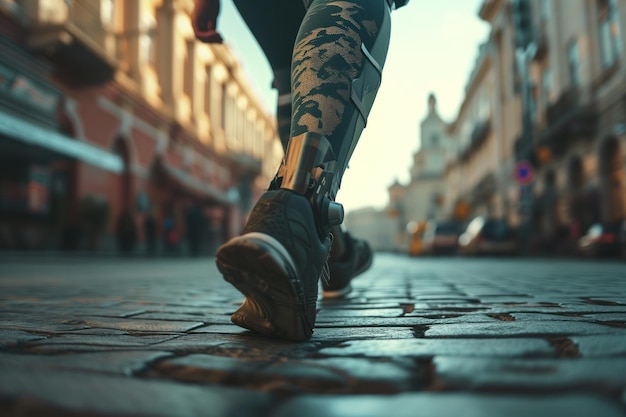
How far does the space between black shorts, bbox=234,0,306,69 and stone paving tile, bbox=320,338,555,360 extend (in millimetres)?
1261

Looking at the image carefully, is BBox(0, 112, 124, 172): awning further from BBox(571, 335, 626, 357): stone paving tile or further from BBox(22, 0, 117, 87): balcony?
BBox(571, 335, 626, 357): stone paving tile

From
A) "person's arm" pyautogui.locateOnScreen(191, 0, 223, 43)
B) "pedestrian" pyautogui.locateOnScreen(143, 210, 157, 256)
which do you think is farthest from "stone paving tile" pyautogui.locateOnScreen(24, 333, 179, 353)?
"pedestrian" pyautogui.locateOnScreen(143, 210, 157, 256)

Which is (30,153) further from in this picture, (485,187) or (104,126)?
(485,187)

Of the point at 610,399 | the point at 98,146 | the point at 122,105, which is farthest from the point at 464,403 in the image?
the point at 122,105

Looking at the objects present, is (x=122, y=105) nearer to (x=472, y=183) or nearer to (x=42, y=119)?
(x=42, y=119)

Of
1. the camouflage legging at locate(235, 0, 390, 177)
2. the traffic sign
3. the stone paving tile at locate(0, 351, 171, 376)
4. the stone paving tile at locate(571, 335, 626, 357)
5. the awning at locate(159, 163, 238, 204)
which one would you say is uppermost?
the awning at locate(159, 163, 238, 204)

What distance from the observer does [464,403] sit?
0.69 metres

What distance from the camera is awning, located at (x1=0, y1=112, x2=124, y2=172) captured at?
1045 cm

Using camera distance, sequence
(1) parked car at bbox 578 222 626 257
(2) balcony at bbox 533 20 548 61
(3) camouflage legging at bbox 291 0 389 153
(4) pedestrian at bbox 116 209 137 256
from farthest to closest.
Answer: (2) balcony at bbox 533 20 548 61, (4) pedestrian at bbox 116 209 137 256, (1) parked car at bbox 578 222 626 257, (3) camouflage legging at bbox 291 0 389 153

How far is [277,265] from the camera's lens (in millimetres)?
1149

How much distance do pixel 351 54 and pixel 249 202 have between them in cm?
3053

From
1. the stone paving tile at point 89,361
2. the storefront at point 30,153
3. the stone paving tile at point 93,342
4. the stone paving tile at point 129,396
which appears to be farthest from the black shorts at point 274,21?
the storefront at point 30,153

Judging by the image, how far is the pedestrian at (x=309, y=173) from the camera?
1187mm

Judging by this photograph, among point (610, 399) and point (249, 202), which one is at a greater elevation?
point (249, 202)
